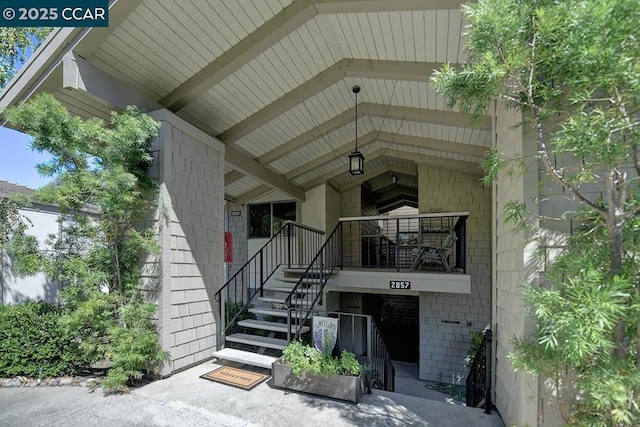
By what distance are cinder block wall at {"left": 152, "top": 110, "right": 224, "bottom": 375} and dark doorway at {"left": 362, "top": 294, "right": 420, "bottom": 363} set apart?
16.3 feet

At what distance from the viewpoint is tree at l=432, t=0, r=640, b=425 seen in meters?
1.48

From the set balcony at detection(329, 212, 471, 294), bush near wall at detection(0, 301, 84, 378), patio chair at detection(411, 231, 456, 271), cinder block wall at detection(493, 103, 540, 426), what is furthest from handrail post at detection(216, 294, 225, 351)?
cinder block wall at detection(493, 103, 540, 426)

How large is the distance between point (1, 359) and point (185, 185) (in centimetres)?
303

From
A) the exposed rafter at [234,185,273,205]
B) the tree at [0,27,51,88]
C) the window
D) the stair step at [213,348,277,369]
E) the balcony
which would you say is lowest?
the stair step at [213,348,277,369]

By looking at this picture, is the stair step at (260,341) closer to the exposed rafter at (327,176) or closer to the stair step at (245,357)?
the stair step at (245,357)

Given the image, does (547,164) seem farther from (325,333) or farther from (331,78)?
(331,78)

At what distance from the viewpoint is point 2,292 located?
5.66 m

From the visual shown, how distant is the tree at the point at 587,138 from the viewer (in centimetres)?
148

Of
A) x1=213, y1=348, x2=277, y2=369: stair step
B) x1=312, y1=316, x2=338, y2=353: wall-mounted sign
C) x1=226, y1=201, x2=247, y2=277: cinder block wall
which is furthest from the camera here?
x1=226, y1=201, x2=247, y2=277: cinder block wall

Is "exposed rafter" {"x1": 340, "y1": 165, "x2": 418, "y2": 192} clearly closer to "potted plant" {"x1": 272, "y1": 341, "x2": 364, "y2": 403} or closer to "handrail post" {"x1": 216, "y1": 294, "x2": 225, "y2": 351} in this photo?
"handrail post" {"x1": 216, "y1": 294, "x2": 225, "y2": 351}

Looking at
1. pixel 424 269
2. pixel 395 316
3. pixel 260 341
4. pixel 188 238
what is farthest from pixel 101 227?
pixel 395 316

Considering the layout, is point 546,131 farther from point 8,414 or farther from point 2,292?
point 2,292

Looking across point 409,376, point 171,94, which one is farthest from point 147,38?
point 409,376

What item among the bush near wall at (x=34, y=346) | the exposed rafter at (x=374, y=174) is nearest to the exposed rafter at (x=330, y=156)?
the exposed rafter at (x=374, y=174)
